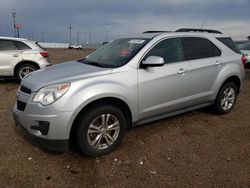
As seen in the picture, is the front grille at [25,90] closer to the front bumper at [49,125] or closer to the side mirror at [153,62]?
the front bumper at [49,125]

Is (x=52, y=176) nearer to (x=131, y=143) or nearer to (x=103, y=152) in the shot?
(x=103, y=152)

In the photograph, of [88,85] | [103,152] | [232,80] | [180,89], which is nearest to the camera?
[88,85]

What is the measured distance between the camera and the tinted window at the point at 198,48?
4.46m

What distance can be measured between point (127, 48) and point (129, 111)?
110 centimetres

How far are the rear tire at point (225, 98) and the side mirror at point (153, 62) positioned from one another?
1.96 m

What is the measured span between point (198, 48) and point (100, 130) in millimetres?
2461

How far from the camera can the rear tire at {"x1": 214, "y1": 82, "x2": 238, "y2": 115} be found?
199 inches

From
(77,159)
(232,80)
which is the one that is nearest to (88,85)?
(77,159)

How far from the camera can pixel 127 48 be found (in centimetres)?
415

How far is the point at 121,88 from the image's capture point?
138 inches

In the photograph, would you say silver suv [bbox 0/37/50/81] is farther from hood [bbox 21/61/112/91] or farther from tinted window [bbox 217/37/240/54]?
tinted window [bbox 217/37/240/54]

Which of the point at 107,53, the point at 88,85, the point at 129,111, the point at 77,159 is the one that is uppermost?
the point at 107,53

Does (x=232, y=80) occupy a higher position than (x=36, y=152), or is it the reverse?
(x=232, y=80)

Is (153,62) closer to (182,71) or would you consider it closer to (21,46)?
(182,71)
